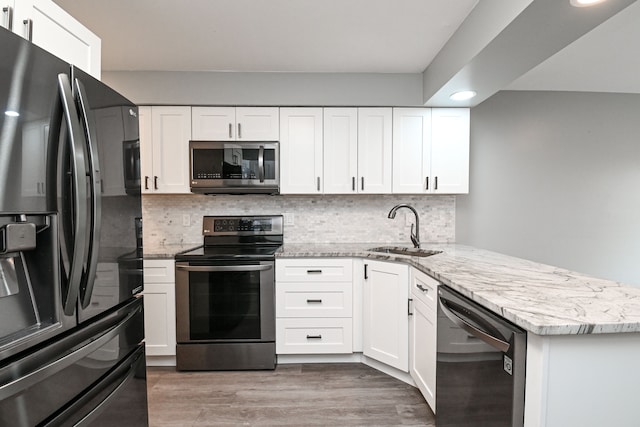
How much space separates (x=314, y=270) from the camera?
246 cm

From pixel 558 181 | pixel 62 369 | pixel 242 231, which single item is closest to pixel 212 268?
pixel 242 231

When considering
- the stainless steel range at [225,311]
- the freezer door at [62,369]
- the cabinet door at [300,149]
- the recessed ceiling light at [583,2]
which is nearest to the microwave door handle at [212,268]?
the stainless steel range at [225,311]

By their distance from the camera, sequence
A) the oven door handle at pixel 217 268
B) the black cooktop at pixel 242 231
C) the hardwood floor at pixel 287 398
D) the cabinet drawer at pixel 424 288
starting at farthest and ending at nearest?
1. the black cooktop at pixel 242 231
2. the oven door handle at pixel 217 268
3. the hardwood floor at pixel 287 398
4. the cabinet drawer at pixel 424 288

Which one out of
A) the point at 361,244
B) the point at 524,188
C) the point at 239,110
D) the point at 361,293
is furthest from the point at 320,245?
the point at 524,188

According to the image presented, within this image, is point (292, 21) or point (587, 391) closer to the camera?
point (587, 391)

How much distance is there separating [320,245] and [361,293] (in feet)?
2.15

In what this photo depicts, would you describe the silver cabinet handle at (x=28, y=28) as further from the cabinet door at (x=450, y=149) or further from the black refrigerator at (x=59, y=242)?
the cabinet door at (x=450, y=149)

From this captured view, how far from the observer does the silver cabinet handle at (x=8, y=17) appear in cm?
96

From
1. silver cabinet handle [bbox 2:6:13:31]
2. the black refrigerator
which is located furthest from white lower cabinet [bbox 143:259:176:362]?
silver cabinet handle [bbox 2:6:13:31]

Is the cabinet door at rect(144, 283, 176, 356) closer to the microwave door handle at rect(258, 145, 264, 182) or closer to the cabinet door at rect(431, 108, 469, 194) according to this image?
the microwave door handle at rect(258, 145, 264, 182)

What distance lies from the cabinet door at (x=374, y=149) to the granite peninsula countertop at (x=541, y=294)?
0.97m

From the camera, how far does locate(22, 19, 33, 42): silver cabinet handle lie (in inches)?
40.1

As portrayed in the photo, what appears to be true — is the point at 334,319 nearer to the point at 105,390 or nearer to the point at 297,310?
the point at 297,310

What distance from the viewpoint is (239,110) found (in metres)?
2.72
